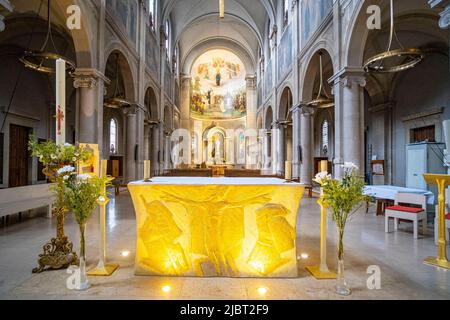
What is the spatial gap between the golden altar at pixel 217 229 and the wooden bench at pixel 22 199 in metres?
2.97

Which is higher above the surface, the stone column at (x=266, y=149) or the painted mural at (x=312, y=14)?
the painted mural at (x=312, y=14)

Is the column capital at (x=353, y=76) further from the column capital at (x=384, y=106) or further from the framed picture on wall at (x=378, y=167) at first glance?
the column capital at (x=384, y=106)

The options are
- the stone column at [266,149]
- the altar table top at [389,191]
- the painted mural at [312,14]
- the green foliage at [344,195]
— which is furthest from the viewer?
the stone column at [266,149]

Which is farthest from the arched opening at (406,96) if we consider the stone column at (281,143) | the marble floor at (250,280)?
the marble floor at (250,280)

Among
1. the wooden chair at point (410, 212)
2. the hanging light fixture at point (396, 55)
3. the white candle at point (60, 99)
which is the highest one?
the hanging light fixture at point (396, 55)

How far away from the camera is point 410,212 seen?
530 centimetres

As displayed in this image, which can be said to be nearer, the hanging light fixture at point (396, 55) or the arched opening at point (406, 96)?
the hanging light fixture at point (396, 55)

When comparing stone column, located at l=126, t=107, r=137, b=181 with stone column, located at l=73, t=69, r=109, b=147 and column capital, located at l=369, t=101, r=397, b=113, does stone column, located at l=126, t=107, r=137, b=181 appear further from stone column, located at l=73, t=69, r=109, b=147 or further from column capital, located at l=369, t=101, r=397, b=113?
column capital, located at l=369, t=101, r=397, b=113

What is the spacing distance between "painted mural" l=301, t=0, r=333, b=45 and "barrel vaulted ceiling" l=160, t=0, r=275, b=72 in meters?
6.79

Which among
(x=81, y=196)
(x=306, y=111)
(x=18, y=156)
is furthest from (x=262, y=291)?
(x=18, y=156)

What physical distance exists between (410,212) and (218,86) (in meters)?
27.3

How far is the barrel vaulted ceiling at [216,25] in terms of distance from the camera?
21.4m

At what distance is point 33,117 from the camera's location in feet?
42.0
